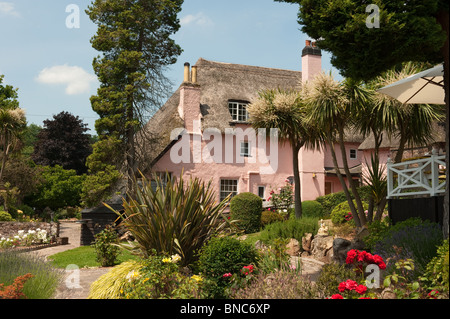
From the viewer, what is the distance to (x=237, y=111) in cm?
2586

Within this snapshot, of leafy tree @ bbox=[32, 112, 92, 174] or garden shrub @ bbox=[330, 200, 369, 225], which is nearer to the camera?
garden shrub @ bbox=[330, 200, 369, 225]

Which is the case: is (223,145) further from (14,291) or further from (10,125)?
(14,291)

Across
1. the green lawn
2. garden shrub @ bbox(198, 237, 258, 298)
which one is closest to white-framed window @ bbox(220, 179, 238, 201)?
the green lawn

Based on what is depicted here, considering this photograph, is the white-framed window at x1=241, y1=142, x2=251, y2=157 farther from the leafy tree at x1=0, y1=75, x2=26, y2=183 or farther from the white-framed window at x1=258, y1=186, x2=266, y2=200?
the leafy tree at x1=0, y1=75, x2=26, y2=183

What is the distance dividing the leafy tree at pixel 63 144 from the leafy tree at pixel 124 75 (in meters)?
17.9

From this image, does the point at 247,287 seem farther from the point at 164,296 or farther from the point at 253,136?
the point at 253,136

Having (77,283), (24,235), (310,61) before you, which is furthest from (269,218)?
(77,283)

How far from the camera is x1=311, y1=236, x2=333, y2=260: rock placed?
11516 millimetres

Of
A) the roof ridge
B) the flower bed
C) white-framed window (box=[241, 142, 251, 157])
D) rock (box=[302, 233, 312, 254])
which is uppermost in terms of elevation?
the roof ridge

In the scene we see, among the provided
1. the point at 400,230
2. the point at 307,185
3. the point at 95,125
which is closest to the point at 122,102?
the point at 95,125

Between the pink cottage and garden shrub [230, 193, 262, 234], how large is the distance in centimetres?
479

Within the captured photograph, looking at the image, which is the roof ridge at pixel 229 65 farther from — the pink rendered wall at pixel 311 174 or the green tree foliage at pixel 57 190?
the green tree foliage at pixel 57 190

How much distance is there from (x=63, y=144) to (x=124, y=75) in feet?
62.2

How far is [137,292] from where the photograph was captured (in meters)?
6.65
